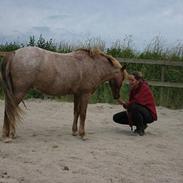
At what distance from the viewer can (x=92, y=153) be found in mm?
6422

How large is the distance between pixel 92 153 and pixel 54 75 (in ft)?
5.14

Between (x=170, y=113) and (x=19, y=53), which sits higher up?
(x=19, y=53)

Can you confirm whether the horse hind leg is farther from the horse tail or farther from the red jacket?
the red jacket

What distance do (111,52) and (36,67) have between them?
7.72 m

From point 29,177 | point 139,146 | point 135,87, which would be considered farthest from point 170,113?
point 29,177

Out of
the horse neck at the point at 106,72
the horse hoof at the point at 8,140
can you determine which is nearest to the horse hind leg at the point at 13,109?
the horse hoof at the point at 8,140

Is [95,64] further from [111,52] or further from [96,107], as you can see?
Answer: [111,52]

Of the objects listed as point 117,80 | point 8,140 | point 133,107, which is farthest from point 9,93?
point 133,107

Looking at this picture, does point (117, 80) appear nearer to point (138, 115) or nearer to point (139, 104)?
point (139, 104)

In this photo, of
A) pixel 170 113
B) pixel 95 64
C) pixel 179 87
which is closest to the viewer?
pixel 95 64

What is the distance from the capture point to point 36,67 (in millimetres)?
6973

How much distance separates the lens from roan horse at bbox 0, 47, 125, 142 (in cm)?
687

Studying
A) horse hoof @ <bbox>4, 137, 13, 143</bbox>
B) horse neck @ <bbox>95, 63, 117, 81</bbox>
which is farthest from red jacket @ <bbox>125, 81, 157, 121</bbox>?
horse hoof @ <bbox>4, 137, 13, 143</bbox>

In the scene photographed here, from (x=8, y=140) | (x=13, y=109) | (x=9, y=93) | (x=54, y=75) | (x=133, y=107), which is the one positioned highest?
(x=54, y=75)
